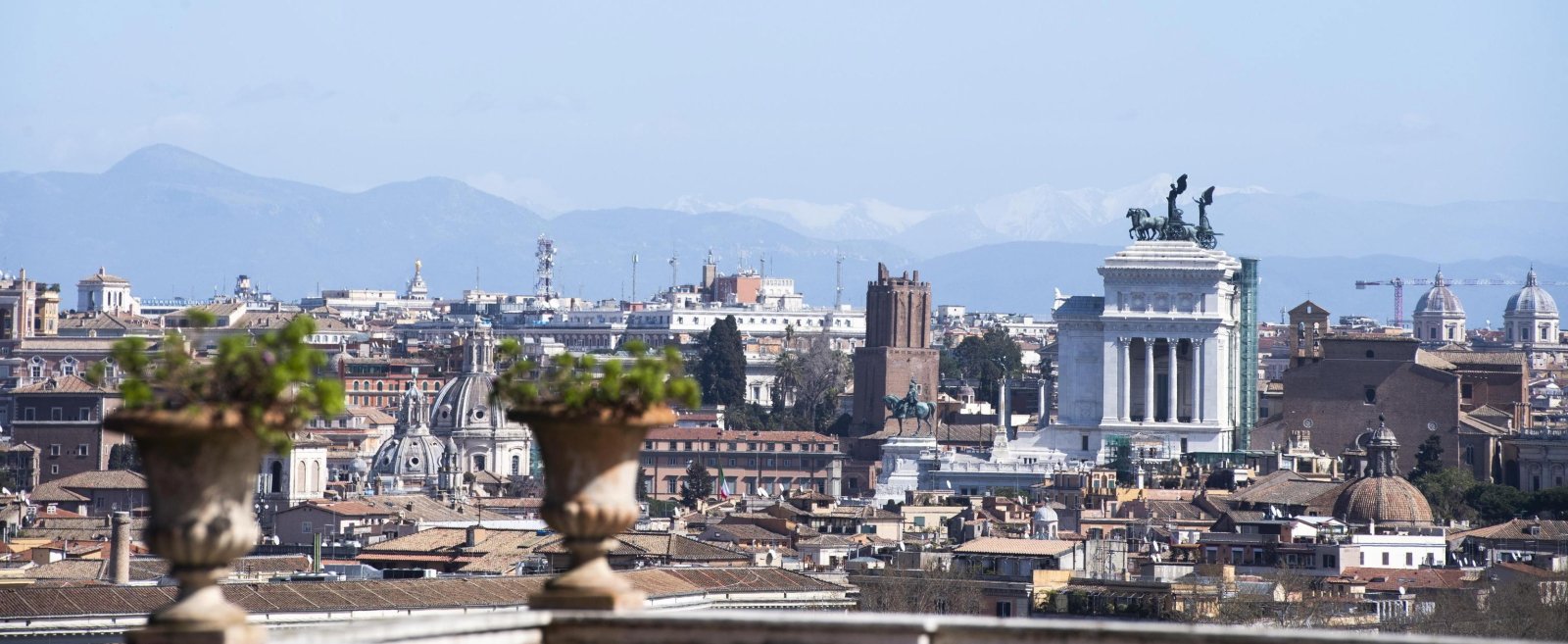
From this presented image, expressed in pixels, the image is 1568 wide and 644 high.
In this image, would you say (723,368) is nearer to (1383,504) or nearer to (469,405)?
(469,405)

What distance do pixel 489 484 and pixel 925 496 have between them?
29.5 metres

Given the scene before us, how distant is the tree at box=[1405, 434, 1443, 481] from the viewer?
96812 mm

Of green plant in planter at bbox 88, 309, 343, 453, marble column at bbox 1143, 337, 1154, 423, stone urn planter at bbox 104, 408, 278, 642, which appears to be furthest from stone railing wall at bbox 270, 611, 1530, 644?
marble column at bbox 1143, 337, 1154, 423

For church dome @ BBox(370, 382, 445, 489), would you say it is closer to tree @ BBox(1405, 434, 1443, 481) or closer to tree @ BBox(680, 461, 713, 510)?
tree @ BBox(680, 461, 713, 510)

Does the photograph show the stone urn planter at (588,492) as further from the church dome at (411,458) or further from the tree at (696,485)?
the church dome at (411,458)

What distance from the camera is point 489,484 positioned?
118 metres

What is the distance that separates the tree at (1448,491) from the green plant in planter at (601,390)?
7462cm

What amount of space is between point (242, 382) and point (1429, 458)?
91004mm

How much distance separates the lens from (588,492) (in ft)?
34.3

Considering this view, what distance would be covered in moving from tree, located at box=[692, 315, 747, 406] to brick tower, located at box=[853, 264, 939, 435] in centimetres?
Result: 641

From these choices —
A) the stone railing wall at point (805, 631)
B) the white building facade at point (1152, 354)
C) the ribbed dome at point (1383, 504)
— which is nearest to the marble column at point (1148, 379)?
the white building facade at point (1152, 354)

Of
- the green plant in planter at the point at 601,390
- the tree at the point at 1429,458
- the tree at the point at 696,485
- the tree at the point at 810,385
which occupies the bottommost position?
the tree at the point at 696,485

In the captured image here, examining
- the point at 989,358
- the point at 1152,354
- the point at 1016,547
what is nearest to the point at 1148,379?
the point at 1152,354

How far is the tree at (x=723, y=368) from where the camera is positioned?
5719 inches
